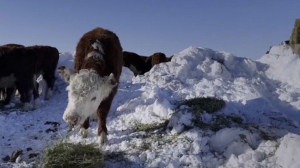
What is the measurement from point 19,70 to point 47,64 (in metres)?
1.70

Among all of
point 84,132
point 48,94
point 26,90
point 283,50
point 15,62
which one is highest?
point 283,50

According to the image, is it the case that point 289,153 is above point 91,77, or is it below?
below

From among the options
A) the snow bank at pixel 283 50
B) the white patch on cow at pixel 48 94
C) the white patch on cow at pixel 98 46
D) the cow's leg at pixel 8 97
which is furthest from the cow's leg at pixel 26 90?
the snow bank at pixel 283 50

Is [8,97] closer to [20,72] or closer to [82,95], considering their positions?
[20,72]

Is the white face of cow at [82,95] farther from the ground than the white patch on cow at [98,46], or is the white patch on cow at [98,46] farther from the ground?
the white patch on cow at [98,46]

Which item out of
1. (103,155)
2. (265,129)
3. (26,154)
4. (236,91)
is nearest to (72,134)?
(26,154)

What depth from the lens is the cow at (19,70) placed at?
31.5 feet

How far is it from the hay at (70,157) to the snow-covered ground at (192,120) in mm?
229

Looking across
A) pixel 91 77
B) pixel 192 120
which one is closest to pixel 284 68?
pixel 192 120

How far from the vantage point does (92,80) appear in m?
5.49

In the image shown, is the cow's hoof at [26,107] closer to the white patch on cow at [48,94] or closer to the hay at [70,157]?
the white patch on cow at [48,94]

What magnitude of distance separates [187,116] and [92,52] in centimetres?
233

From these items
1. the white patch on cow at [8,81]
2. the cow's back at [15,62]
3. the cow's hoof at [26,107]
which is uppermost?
the cow's back at [15,62]

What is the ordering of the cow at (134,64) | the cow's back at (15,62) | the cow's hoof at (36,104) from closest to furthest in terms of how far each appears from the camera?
1. the cow's back at (15,62)
2. the cow's hoof at (36,104)
3. the cow at (134,64)
